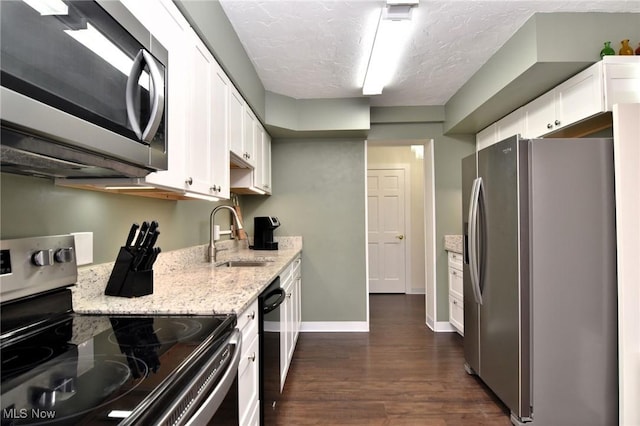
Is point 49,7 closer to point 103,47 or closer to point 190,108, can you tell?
point 103,47

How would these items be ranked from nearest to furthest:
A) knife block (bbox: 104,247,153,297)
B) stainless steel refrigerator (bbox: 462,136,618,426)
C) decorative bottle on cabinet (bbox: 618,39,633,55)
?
knife block (bbox: 104,247,153,297) → stainless steel refrigerator (bbox: 462,136,618,426) → decorative bottle on cabinet (bbox: 618,39,633,55)

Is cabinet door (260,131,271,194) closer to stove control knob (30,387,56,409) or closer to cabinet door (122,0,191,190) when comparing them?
cabinet door (122,0,191,190)

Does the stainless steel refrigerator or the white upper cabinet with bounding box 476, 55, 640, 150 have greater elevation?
the white upper cabinet with bounding box 476, 55, 640, 150

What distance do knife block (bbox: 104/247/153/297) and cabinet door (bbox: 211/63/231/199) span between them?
0.52 metres

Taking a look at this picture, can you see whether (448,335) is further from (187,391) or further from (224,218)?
(187,391)

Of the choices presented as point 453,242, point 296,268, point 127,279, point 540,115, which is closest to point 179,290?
point 127,279

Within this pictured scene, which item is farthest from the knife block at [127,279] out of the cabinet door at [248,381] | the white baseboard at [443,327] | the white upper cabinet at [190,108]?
the white baseboard at [443,327]

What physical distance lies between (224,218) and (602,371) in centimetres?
275

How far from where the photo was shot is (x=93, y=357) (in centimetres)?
74

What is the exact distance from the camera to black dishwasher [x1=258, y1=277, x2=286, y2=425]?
1401mm

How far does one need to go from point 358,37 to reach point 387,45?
0.20m

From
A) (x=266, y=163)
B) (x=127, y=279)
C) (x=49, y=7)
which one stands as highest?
(x=266, y=163)

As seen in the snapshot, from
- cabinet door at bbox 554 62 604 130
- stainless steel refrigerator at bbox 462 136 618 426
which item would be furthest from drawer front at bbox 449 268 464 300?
cabinet door at bbox 554 62 604 130

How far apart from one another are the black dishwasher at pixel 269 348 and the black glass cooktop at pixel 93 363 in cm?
45
